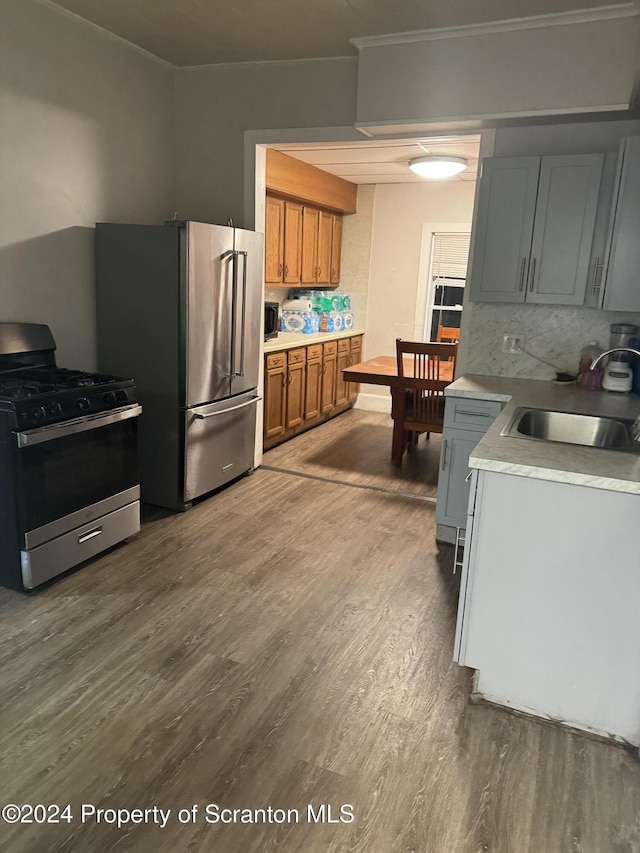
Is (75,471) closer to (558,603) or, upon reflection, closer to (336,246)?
(558,603)

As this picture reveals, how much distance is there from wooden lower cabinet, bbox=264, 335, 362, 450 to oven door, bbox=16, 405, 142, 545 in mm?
1833

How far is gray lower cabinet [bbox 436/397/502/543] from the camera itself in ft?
10.4

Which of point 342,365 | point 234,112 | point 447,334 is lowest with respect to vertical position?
point 342,365

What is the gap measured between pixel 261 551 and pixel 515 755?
5.56 feet

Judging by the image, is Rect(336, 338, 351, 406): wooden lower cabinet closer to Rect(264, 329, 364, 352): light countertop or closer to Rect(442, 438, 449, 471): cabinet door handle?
Rect(264, 329, 364, 352): light countertop

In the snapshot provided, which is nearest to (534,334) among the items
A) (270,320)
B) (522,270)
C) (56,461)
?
(522,270)

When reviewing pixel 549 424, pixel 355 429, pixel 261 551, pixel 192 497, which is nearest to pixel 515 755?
pixel 549 424

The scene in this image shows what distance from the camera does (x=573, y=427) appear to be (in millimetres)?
2773

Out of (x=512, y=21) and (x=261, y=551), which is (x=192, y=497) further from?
(x=512, y=21)

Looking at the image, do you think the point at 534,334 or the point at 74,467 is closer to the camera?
the point at 74,467

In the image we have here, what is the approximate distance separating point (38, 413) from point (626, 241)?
2.88m

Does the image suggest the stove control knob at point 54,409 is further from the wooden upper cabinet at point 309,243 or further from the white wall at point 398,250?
the white wall at point 398,250

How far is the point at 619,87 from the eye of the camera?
9.70 ft

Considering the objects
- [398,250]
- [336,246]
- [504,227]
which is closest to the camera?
[504,227]
